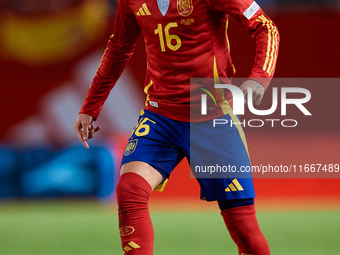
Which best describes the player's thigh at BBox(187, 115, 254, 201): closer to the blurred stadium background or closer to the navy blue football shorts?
the navy blue football shorts

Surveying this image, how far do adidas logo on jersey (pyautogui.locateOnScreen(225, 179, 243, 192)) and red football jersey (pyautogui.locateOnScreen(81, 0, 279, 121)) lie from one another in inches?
11.1

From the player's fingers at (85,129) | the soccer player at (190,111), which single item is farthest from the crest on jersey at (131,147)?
the player's fingers at (85,129)

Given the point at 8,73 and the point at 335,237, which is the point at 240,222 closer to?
the point at 335,237

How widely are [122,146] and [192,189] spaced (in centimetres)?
69

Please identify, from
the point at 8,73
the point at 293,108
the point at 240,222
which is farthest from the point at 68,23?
the point at 240,222

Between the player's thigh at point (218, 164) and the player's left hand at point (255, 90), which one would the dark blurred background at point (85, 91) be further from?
the player's left hand at point (255, 90)

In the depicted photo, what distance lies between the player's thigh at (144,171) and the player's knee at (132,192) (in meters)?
0.03

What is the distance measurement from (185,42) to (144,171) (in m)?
0.53

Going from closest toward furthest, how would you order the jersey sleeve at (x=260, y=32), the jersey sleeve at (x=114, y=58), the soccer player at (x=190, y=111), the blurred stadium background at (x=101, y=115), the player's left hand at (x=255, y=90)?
the player's left hand at (x=255, y=90)
the jersey sleeve at (x=260, y=32)
the soccer player at (x=190, y=111)
the jersey sleeve at (x=114, y=58)
the blurred stadium background at (x=101, y=115)

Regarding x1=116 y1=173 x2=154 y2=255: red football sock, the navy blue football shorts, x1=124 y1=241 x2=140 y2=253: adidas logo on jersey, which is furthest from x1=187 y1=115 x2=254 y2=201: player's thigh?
x1=124 y1=241 x2=140 y2=253: adidas logo on jersey

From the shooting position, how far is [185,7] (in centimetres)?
192

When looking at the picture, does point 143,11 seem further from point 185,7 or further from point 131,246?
point 131,246

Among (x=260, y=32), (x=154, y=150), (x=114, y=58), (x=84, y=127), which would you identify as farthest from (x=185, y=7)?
(x=84, y=127)

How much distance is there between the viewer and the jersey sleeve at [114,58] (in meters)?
2.18
